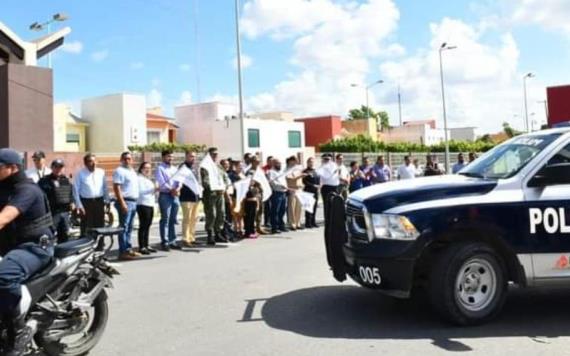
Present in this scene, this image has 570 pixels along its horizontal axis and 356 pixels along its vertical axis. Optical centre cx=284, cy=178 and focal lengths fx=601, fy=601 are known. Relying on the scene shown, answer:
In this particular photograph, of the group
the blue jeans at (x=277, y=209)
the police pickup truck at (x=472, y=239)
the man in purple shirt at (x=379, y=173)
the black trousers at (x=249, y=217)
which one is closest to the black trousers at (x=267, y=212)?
the blue jeans at (x=277, y=209)

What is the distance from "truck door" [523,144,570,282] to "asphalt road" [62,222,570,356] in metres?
0.58

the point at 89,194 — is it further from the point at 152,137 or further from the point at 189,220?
the point at 152,137

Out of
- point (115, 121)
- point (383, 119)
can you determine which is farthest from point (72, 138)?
point (383, 119)

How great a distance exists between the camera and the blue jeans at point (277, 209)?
14.1 metres

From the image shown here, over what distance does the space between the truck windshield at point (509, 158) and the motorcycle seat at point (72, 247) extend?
13.1 feet

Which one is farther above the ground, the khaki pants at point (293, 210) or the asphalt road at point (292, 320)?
the khaki pants at point (293, 210)

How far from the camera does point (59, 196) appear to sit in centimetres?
895

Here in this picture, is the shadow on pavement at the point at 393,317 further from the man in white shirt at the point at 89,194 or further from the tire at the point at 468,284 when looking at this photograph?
the man in white shirt at the point at 89,194

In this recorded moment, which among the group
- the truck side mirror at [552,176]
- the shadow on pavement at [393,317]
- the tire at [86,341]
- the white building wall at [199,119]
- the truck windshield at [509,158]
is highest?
the white building wall at [199,119]

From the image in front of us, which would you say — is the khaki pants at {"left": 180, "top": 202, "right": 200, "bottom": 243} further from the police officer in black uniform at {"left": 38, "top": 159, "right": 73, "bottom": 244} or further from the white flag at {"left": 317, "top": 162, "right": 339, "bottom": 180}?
the white flag at {"left": 317, "top": 162, "right": 339, "bottom": 180}

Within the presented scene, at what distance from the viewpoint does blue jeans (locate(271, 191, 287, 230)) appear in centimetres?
1406

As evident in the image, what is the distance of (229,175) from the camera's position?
43.6 ft

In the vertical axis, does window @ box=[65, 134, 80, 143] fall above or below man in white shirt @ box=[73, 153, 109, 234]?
above

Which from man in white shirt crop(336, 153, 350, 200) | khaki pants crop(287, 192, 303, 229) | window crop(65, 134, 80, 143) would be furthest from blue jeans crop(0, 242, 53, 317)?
window crop(65, 134, 80, 143)
